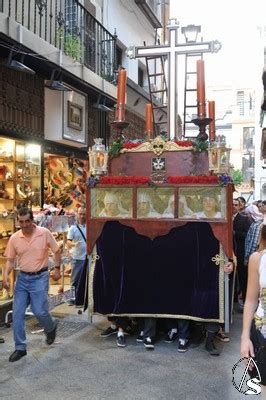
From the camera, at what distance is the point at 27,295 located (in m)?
5.91

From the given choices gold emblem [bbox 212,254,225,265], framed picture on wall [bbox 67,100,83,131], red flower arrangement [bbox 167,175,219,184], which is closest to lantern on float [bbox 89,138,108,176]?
red flower arrangement [bbox 167,175,219,184]

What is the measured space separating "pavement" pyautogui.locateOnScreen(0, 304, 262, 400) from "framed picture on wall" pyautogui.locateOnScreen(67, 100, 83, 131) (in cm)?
499

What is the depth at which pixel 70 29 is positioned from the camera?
10734 millimetres

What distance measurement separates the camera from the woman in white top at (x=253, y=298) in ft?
10.4

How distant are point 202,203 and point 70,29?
6528 mm

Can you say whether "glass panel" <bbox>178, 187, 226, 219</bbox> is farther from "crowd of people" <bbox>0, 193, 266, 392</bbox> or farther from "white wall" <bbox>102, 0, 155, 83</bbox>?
"white wall" <bbox>102, 0, 155, 83</bbox>

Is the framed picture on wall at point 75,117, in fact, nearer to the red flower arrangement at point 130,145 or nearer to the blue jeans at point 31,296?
the red flower arrangement at point 130,145

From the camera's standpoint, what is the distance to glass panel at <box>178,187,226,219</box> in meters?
6.05

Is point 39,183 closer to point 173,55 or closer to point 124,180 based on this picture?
point 124,180

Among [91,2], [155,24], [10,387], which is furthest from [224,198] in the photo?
[155,24]

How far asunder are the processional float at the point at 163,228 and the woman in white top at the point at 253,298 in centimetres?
271

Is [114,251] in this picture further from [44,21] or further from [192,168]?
[44,21]

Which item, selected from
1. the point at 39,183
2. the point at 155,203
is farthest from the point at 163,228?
the point at 39,183

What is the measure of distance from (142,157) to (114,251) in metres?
1.44
